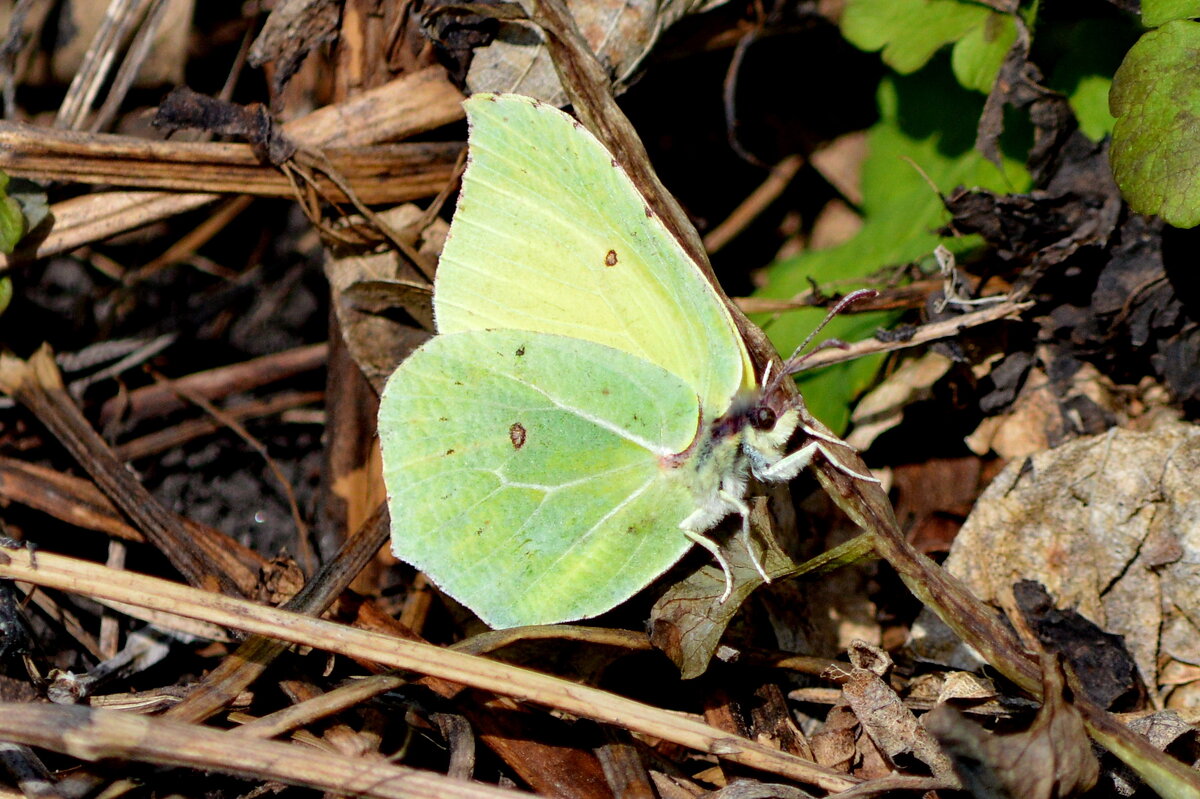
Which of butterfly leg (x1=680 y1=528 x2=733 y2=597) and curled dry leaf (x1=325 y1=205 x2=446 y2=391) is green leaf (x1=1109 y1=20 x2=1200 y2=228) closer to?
butterfly leg (x1=680 y1=528 x2=733 y2=597)

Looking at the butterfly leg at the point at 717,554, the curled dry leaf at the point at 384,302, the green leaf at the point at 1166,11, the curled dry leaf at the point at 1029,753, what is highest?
the green leaf at the point at 1166,11

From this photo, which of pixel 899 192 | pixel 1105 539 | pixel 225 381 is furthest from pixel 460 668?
pixel 899 192

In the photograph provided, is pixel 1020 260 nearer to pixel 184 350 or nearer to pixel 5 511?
pixel 184 350

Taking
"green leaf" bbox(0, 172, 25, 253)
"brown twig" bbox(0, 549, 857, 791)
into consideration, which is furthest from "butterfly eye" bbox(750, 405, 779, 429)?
"green leaf" bbox(0, 172, 25, 253)

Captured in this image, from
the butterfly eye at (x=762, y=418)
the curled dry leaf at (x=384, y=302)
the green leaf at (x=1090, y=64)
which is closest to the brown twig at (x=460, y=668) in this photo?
the butterfly eye at (x=762, y=418)

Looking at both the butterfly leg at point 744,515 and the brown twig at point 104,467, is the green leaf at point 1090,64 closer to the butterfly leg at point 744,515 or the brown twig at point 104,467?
the butterfly leg at point 744,515

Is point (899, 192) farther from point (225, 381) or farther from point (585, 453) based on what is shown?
point (225, 381)
